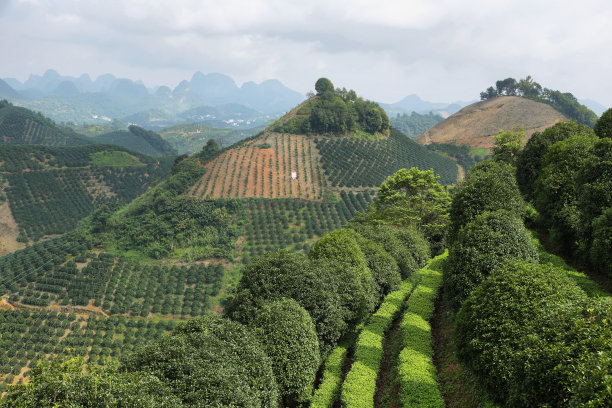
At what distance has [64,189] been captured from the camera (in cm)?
6762

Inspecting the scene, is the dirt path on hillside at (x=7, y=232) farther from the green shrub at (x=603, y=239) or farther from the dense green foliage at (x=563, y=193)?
the green shrub at (x=603, y=239)

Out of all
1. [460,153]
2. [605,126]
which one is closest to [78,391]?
[605,126]

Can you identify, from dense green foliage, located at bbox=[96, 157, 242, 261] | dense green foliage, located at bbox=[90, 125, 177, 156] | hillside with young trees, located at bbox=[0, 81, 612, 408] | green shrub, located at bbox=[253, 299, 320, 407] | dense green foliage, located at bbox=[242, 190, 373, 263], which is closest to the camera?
hillside with young trees, located at bbox=[0, 81, 612, 408]

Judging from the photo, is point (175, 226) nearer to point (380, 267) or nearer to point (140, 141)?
point (380, 267)

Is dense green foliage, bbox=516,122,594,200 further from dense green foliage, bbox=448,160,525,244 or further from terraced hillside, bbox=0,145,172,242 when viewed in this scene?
terraced hillside, bbox=0,145,172,242

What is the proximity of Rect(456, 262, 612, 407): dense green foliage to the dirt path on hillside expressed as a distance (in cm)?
6496

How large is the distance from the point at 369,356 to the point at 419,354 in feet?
6.48

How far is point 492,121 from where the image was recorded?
307ft

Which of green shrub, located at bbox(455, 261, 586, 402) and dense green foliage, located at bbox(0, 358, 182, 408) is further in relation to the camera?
green shrub, located at bbox(455, 261, 586, 402)

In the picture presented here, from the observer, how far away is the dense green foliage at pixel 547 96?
90.2 metres

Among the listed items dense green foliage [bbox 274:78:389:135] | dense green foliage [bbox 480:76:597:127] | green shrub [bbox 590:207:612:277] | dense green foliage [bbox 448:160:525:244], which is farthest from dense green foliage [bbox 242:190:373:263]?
dense green foliage [bbox 480:76:597:127]

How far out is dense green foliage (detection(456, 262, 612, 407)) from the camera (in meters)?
6.80

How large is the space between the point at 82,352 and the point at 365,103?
225 feet

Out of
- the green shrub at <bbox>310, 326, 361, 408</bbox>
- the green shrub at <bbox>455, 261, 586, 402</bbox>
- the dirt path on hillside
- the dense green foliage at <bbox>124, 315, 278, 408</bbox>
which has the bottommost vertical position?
the dirt path on hillside
